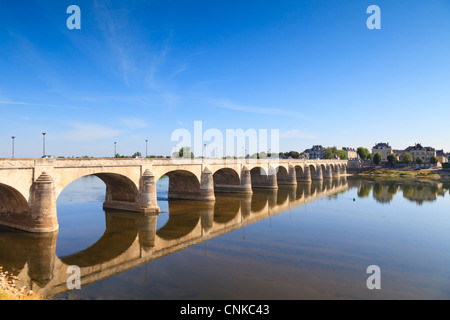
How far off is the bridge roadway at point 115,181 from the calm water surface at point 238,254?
170 centimetres

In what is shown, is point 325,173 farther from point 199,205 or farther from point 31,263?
point 31,263

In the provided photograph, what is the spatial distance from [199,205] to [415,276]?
Result: 86.2ft

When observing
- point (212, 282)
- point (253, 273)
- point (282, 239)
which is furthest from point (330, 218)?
point (212, 282)

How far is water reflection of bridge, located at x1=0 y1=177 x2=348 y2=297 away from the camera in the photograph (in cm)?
1644

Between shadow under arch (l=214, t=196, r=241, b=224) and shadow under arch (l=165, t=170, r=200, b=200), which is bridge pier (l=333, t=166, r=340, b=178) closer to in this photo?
shadow under arch (l=214, t=196, r=241, b=224)

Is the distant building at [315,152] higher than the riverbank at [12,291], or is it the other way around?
the distant building at [315,152]

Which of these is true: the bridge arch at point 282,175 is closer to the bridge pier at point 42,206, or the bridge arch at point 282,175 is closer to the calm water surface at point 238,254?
the calm water surface at point 238,254

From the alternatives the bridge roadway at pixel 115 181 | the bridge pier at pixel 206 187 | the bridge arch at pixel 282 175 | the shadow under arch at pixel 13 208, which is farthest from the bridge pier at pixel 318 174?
the shadow under arch at pixel 13 208

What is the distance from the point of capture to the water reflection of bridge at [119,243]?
53.9ft

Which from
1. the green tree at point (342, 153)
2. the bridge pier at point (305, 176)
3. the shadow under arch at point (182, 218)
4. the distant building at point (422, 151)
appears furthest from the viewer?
the green tree at point (342, 153)

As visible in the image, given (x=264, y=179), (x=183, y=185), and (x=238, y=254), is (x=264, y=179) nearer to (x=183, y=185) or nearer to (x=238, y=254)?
(x=183, y=185)

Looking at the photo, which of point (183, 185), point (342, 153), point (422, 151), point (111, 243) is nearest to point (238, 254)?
point (111, 243)

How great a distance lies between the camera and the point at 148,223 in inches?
1120

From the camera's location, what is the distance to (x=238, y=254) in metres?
19.9
